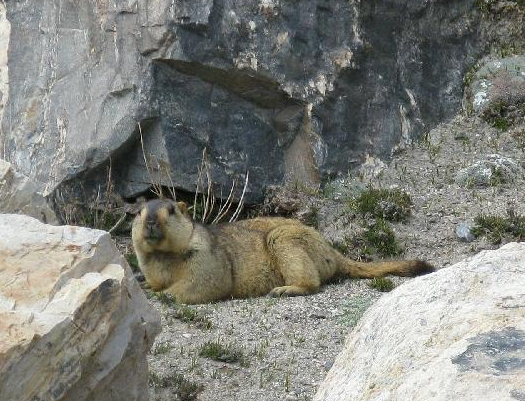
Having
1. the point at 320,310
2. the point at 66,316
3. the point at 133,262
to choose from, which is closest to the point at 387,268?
the point at 320,310

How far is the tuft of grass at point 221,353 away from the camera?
9789 millimetres

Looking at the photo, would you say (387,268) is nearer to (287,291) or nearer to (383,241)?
(383,241)

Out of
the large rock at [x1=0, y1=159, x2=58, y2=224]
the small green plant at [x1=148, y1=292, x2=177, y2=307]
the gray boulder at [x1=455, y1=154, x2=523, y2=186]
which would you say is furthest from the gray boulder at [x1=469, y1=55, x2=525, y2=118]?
the large rock at [x1=0, y1=159, x2=58, y2=224]

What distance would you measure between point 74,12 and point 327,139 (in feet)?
13.4

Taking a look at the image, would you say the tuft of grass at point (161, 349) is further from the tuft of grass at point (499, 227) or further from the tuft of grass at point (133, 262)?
the tuft of grass at point (499, 227)

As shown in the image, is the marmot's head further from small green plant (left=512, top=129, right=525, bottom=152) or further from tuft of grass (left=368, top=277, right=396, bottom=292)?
small green plant (left=512, top=129, right=525, bottom=152)

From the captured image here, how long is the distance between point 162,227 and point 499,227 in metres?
4.34

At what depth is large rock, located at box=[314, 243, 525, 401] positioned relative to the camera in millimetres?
4473

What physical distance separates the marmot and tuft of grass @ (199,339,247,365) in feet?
7.22

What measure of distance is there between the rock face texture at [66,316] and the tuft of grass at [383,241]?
6598 millimetres

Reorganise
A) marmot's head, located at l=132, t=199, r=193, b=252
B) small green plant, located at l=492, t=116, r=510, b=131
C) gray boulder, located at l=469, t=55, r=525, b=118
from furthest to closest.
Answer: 1. gray boulder, located at l=469, t=55, r=525, b=118
2. small green plant, located at l=492, t=116, r=510, b=131
3. marmot's head, located at l=132, t=199, r=193, b=252

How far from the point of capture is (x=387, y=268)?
41.3 feet

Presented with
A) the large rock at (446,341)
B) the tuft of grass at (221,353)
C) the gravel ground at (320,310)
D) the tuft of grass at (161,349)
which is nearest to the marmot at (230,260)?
the gravel ground at (320,310)

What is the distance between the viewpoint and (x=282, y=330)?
10656mm
